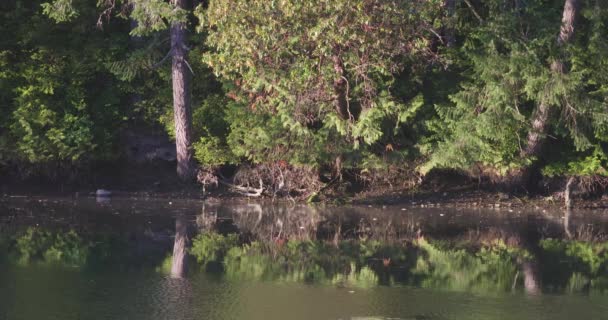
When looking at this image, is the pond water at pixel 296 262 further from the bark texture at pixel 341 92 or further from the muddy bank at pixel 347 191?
the bark texture at pixel 341 92

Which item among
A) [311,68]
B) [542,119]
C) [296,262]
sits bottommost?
[296,262]

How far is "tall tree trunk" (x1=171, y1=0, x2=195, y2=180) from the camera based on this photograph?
21.9 meters

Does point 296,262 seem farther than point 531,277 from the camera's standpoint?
Yes

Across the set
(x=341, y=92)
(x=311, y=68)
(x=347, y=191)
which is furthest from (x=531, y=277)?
(x=347, y=191)

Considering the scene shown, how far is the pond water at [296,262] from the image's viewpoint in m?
11.3

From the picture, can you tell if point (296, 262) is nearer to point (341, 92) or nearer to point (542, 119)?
point (341, 92)

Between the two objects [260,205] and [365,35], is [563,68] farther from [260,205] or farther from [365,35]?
[260,205]

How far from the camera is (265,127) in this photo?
2131 centimetres

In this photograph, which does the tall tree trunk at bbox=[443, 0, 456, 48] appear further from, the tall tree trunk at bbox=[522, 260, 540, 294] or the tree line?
the tall tree trunk at bbox=[522, 260, 540, 294]

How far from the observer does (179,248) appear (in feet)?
49.8

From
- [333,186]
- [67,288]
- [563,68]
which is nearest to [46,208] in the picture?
[333,186]

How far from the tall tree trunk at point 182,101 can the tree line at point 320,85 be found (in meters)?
0.03

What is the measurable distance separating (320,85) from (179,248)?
6.42 m

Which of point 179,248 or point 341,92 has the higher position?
point 341,92
